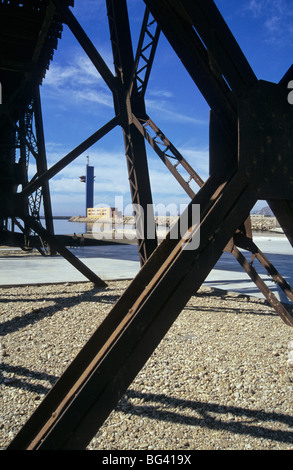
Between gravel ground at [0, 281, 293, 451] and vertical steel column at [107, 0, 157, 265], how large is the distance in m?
1.85

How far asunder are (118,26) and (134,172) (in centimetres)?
240

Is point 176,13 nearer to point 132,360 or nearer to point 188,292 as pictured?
point 188,292

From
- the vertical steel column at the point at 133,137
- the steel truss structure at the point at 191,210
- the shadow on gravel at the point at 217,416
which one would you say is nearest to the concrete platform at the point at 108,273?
the vertical steel column at the point at 133,137

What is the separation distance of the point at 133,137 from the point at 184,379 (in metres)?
4.22

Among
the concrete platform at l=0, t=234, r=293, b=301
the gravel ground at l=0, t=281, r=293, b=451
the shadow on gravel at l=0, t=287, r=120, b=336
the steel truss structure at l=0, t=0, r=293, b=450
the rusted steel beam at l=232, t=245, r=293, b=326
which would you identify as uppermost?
the steel truss structure at l=0, t=0, r=293, b=450

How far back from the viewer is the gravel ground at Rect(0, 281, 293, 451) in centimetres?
261

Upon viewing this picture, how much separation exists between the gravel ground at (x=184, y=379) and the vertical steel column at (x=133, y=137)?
6.08 ft

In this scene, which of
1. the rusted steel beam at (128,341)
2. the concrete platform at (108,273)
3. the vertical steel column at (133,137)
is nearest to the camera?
the rusted steel beam at (128,341)

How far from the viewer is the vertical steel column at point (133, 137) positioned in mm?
5820

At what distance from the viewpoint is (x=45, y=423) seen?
5.33ft

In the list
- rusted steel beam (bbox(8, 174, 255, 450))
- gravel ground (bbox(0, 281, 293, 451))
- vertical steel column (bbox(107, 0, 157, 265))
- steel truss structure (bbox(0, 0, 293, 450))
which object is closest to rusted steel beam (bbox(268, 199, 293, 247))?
steel truss structure (bbox(0, 0, 293, 450))

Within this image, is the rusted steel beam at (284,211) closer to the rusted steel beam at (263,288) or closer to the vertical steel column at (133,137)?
the rusted steel beam at (263,288)

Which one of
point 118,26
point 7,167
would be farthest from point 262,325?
point 7,167

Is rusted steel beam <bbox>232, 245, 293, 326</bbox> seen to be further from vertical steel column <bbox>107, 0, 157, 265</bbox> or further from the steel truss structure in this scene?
the steel truss structure
